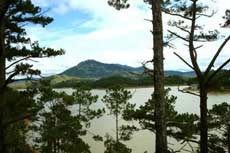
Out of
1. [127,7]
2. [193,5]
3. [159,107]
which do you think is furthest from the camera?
[193,5]

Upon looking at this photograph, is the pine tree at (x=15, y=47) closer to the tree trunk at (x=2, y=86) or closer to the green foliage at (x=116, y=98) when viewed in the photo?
the tree trunk at (x=2, y=86)

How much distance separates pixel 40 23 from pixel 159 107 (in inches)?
233

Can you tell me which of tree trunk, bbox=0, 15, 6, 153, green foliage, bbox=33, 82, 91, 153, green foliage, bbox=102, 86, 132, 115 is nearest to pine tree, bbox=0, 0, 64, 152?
tree trunk, bbox=0, 15, 6, 153

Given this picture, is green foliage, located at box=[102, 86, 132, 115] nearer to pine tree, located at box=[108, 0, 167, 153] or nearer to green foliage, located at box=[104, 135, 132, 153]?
green foliage, located at box=[104, 135, 132, 153]

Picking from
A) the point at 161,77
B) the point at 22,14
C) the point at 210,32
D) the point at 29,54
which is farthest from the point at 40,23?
the point at 161,77

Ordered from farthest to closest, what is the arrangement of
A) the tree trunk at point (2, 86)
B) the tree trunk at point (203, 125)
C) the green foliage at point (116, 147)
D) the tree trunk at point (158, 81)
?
the green foliage at point (116, 147) → the tree trunk at point (2, 86) → the tree trunk at point (203, 125) → the tree trunk at point (158, 81)

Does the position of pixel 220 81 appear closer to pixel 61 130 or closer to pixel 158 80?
pixel 158 80

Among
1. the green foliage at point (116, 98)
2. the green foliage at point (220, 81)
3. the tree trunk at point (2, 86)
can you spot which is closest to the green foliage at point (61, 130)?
the green foliage at point (116, 98)

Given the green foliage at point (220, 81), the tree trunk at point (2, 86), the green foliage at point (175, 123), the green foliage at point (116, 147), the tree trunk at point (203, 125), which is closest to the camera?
the tree trunk at point (203, 125)

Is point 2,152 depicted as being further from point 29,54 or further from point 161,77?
point 161,77

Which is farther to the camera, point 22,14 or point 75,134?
point 75,134

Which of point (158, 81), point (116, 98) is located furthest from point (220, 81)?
point (116, 98)

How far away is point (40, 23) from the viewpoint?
34.5ft

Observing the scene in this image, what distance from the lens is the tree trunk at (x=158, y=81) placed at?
19.4ft
